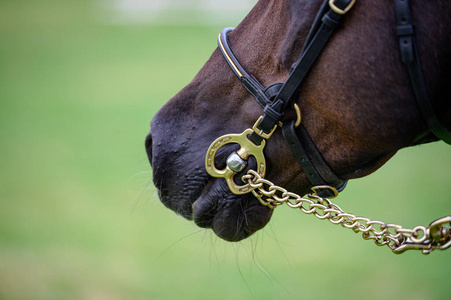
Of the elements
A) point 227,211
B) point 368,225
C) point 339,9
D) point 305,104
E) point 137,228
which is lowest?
point 137,228

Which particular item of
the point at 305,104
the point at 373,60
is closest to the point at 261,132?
the point at 305,104

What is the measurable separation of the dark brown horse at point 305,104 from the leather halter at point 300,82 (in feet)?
0.09

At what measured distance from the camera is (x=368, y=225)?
1.78m

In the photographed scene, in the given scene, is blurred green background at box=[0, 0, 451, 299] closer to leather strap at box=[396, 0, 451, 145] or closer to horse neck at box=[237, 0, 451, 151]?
horse neck at box=[237, 0, 451, 151]

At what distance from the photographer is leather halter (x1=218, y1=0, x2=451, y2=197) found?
1434 millimetres

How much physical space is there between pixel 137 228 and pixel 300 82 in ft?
13.9

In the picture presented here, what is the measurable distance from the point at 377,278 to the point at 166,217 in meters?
2.81

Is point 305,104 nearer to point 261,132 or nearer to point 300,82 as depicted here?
point 300,82

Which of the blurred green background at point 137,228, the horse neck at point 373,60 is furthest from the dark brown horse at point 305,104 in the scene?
the blurred green background at point 137,228

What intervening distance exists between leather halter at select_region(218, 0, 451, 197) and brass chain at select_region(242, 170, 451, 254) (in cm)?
10

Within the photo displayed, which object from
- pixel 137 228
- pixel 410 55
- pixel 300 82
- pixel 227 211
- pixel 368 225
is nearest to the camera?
pixel 410 55

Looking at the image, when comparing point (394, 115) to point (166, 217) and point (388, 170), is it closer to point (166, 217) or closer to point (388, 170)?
point (166, 217)

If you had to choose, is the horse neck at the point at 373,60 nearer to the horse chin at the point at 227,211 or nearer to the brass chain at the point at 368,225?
the brass chain at the point at 368,225

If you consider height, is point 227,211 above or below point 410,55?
below
